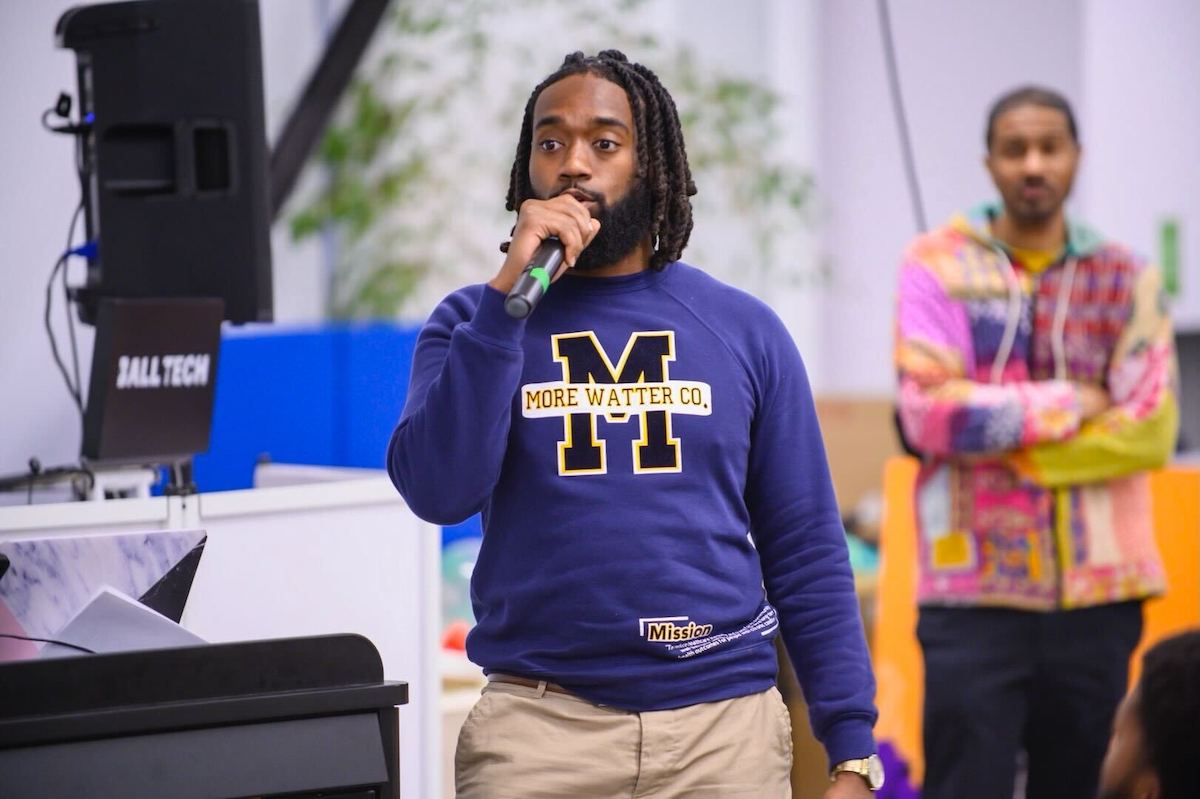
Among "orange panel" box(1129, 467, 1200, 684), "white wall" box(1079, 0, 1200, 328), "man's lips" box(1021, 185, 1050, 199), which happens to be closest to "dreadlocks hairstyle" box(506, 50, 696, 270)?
"man's lips" box(1021, 185, 1050, 199)

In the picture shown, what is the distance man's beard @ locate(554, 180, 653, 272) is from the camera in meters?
1.54

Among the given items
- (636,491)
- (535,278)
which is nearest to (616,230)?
(535,278)

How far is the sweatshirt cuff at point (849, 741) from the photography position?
61.2 inches

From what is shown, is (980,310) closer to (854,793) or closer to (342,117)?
(854,793)

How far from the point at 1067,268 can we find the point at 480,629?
1602 mm

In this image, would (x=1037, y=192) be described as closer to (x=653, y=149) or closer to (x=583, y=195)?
(x=653, y=149)

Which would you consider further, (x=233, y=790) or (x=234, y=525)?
(x=234, y=525)

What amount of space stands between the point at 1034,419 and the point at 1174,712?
56.7 inches

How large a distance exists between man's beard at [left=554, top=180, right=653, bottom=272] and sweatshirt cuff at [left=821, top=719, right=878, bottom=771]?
527mm

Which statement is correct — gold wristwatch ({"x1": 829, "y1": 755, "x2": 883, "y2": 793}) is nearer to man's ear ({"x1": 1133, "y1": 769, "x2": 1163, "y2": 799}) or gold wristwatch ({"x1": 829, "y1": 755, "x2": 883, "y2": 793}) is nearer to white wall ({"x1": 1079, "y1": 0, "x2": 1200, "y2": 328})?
man's ear ({"x1": 1133, "y1": 769, "x2": 1163, "y2": 799})

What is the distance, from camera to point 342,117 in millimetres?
5070

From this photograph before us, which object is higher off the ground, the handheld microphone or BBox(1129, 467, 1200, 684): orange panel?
the handheld microphone

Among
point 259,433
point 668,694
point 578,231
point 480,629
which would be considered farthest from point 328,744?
point 259,433

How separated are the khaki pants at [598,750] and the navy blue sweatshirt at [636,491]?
0.07 feet
